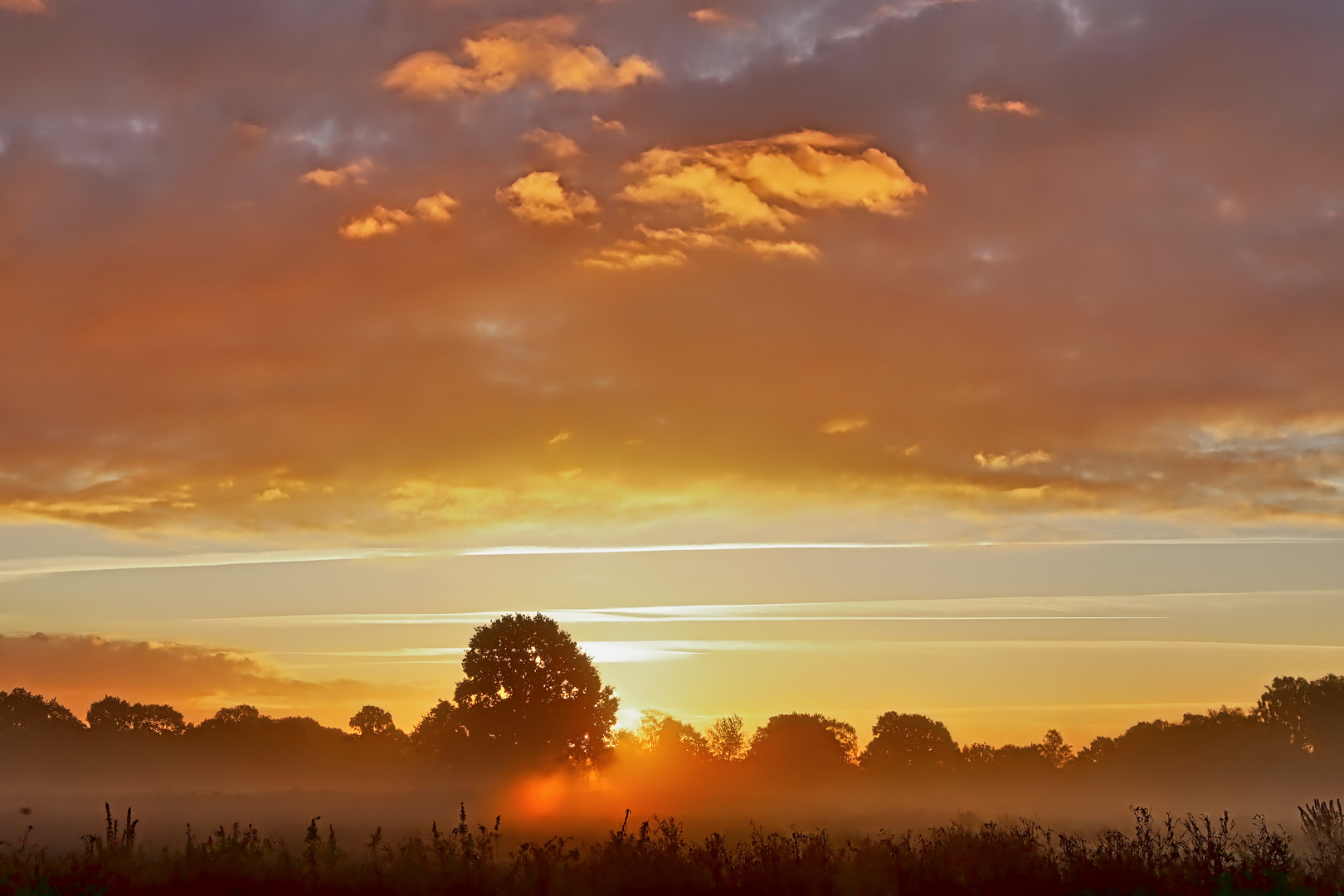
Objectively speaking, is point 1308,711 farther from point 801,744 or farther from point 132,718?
point 132,718

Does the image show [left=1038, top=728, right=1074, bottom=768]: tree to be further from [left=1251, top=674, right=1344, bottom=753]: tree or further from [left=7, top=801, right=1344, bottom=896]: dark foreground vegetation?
[left=7, top=801, right=1344, bottom=896]: dark foreground vegetation

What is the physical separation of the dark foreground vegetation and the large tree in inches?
1797

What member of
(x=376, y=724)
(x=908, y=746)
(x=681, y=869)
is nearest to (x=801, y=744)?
(x=908, y=746)

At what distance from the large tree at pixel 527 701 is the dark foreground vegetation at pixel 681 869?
4563cm

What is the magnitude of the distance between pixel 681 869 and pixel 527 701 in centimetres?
4944

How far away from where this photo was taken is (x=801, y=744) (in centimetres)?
13562

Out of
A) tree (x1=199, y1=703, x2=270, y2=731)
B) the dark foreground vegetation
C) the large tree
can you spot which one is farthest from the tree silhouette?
the dark foreground vegetation

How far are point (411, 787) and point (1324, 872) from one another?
237 feet

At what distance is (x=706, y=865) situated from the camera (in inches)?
758

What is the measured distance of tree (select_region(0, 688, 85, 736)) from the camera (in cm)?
10769

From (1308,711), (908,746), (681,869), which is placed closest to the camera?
(681,869)

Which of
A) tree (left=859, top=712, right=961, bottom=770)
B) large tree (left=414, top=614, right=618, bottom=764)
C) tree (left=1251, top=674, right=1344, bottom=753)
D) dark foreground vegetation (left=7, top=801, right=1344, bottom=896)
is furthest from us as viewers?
tree (left=859, top=712, right=961, bottom=770)

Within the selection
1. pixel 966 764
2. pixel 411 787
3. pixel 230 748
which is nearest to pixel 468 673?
pixel 411 787

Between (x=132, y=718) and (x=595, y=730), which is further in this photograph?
(x=132, y=718)
